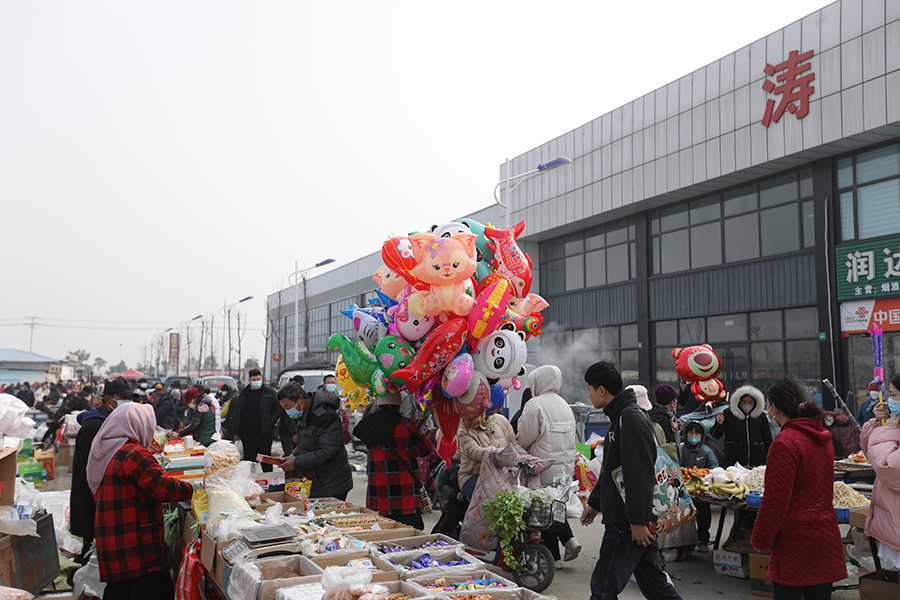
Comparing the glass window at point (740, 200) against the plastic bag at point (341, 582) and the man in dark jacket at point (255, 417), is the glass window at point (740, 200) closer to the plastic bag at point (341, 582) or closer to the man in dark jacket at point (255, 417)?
the man in dark jacket at point (255, 417)

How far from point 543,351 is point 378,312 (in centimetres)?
2011

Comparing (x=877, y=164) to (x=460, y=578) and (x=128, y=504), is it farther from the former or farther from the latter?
(x=128, y=504)

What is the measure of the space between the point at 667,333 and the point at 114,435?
63.1 feet

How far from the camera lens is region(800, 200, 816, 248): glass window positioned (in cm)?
1748

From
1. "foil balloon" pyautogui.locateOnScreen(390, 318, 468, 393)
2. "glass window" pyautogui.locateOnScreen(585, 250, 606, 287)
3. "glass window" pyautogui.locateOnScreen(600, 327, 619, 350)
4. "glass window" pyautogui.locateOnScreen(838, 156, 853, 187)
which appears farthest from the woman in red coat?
"glass window" pyautogui.locateOnScreen(585, 250, 606, 287)

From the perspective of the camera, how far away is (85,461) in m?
6.41

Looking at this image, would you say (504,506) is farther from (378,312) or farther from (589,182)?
(589,182)

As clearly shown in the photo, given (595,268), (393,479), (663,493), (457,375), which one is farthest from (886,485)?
(595,268)

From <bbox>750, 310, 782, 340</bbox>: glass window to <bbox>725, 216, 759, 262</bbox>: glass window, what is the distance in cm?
161

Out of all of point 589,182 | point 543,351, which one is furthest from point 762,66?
point 543,351

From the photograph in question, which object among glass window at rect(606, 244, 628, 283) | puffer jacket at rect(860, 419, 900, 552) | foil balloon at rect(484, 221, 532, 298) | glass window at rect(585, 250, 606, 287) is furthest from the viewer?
glass window at rect(585, 250, 606, 287)

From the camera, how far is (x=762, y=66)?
1800 cm

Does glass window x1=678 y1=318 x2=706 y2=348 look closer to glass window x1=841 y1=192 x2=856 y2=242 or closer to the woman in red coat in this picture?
glass window x1=841 y1=192 x2=856 y2=242

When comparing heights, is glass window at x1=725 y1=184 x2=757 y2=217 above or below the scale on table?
above
